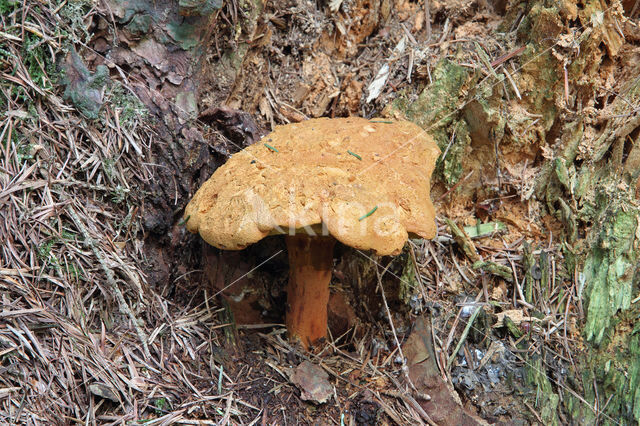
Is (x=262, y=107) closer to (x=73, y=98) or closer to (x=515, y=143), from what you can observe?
(x=73, y=98)

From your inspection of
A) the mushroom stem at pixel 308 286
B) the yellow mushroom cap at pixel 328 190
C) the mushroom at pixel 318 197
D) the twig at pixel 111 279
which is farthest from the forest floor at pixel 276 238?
the yellow mushroom cap at pixel 328 190

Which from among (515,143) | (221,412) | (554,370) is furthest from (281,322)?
(515,143)

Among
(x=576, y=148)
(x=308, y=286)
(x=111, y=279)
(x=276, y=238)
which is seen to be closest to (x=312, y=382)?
(x=308, y=286)

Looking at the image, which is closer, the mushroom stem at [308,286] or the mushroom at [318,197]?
the mushroom at [318,197]

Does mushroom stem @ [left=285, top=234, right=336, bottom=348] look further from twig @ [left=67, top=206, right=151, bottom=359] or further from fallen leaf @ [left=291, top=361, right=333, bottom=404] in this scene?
twig @ [left=67, top=206, right=151, bottom=359]

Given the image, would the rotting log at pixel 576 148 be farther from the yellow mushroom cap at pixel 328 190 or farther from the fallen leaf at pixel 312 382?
the fallen leaf at pixel 312 382

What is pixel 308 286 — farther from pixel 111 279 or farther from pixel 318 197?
pixel 111 279

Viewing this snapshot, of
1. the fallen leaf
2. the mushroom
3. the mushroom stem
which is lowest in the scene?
the fallen leaf

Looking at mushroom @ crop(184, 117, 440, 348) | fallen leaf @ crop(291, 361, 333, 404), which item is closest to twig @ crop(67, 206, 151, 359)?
mushroom @ crop(184, 117, 440, 348)
